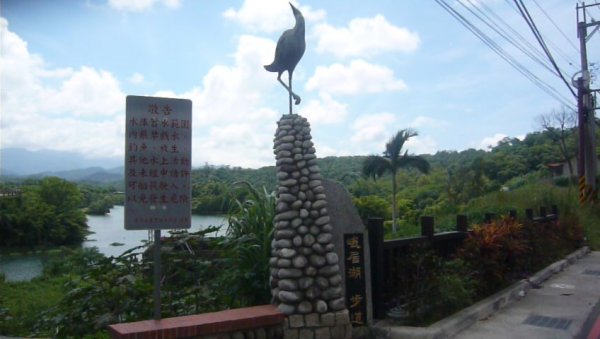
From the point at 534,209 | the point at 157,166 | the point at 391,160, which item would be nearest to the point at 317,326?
the point at 157,166

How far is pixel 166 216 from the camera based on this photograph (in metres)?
4.35

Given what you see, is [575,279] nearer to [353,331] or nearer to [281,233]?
[353,331]

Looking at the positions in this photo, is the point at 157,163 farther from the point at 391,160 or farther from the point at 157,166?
the point at 391,160

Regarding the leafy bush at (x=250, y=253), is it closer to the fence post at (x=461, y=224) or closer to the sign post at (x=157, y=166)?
the sign post at (x=157, y=166)

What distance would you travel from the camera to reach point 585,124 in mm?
21562

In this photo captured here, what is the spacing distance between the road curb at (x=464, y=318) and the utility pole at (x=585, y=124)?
581 inches

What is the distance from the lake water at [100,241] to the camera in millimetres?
7832

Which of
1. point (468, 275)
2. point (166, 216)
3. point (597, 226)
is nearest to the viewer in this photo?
point (166, 216)

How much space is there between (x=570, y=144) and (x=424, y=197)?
2153 centimetres

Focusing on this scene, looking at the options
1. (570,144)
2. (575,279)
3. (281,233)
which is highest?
(570,144)

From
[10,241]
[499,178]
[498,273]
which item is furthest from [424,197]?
[498,273]

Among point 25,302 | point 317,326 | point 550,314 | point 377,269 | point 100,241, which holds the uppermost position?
point 377,269

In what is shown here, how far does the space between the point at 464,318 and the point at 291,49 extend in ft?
12.2

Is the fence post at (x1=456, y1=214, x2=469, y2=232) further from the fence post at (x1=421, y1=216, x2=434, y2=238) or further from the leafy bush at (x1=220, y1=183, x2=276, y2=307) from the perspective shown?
the leafy bush at (x1=220, y1=183, x2=276, y2=307)
